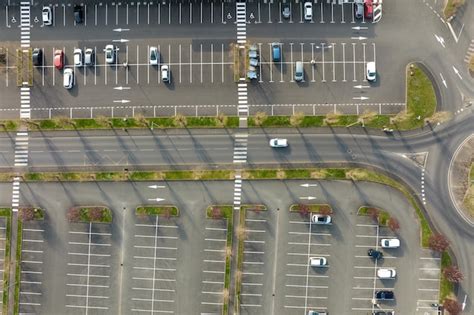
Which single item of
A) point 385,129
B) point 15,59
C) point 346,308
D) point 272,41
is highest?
point 272,41

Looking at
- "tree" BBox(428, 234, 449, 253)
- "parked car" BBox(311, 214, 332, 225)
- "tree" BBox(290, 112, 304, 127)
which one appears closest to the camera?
"tree" BBox(428, 234, 449, 253)

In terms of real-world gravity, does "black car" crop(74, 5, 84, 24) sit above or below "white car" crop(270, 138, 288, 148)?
above

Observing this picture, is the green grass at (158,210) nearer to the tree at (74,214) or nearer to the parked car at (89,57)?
the tree at (74,214)

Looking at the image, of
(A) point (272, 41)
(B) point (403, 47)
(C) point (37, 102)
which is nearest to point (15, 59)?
(C) point (37, 102)

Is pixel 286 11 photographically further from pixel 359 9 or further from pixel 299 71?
pixel 359 9

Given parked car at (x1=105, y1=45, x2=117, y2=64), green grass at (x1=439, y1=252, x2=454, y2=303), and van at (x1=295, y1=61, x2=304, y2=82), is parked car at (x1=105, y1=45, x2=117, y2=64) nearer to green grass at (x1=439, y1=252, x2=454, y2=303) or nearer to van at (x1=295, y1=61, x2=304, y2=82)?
van at (x1=295, y1=61, x2=304, y2=82)

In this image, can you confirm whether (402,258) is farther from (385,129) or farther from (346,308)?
(385,129)

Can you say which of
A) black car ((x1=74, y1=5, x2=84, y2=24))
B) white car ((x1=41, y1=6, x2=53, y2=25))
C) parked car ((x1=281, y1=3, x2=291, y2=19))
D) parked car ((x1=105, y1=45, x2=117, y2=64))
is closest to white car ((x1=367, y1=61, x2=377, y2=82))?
parked car ((x1=281, y1=3, x2=291, y2=19))

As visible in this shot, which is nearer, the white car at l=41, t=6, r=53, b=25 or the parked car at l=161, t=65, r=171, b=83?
the parked car at l=161, t=65, r=171, b=83
